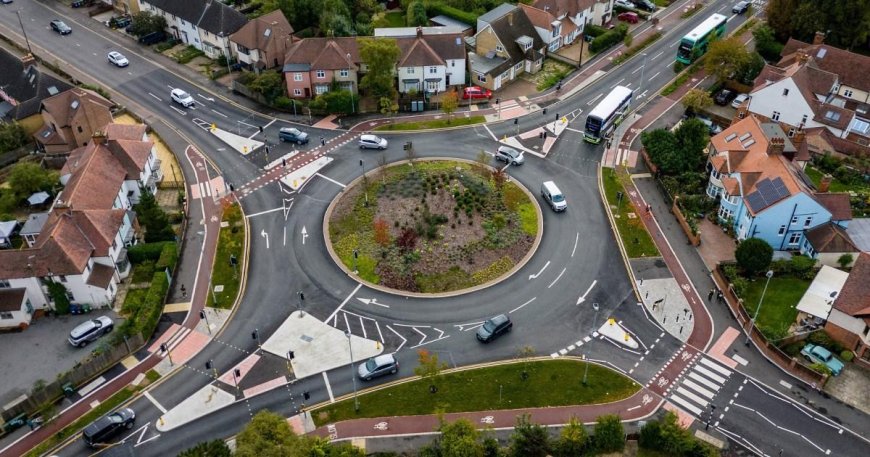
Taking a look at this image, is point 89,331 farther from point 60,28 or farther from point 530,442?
point 60,28

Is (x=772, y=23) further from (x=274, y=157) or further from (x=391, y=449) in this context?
(x=391, y=449)

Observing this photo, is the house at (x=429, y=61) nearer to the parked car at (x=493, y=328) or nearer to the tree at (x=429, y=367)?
the parked car at (x=493, y=328)

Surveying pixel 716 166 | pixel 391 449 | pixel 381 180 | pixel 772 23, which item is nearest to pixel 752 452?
pixel 391 449

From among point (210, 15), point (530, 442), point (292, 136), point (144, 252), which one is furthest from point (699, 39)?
point (144, 252)

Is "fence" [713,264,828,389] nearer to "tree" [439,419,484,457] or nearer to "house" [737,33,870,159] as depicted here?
"tree" [439,419,484,457]

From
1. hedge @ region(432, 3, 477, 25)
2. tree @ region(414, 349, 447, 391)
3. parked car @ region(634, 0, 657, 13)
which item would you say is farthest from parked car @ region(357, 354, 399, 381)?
parked car @ region(634, 0, 657, 13)

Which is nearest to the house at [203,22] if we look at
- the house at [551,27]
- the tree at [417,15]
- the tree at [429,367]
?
the tree at [417,15]
